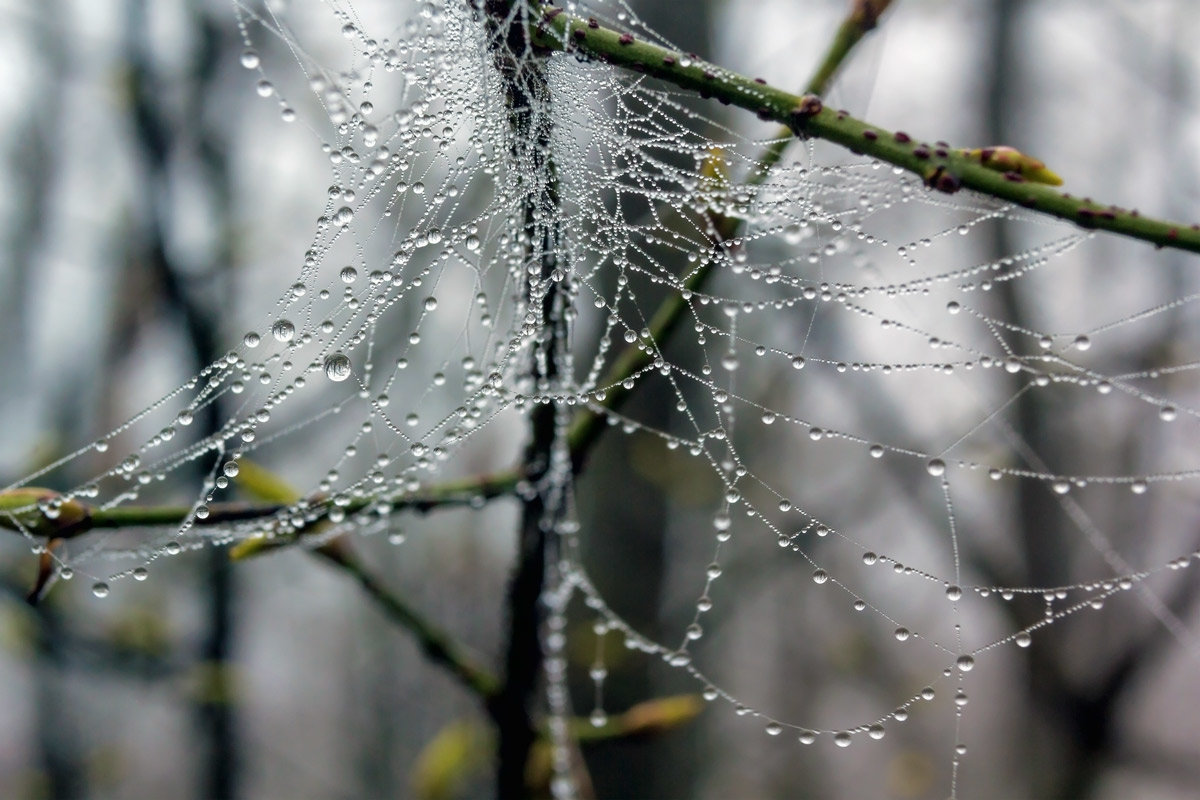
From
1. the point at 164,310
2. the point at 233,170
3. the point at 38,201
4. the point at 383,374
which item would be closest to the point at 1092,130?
the point at 383,374


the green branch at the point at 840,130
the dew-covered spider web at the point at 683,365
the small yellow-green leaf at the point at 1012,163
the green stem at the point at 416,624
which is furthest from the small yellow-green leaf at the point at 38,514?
the small yellow-green leaf at the point at 1012,163

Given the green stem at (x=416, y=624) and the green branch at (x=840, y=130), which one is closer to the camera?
the green branch at (x=840, y=130)

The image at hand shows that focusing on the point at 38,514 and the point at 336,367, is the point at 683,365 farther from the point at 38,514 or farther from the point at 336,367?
the point at 38,514

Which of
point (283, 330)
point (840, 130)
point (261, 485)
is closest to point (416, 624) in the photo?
point (261, 485)

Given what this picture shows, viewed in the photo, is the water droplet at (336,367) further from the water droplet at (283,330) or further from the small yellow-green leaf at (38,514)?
the small yellow-green leaf at (38,514)

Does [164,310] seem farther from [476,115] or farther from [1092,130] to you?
[1092,130]

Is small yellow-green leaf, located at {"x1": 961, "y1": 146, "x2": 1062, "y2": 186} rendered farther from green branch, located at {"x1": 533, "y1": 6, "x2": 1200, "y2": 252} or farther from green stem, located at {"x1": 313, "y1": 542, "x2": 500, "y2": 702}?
green stem, located at {"x1": 313, "y1": 542, "x2": 500, "y2": 702}
